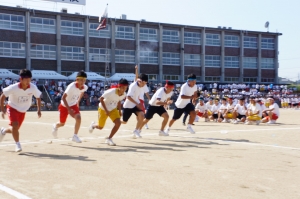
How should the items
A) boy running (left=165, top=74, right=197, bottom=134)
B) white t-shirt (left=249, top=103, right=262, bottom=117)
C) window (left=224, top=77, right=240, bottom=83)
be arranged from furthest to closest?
window (left=224, top=77, right=240, bottom=83) → white t-shirt (left=249, top=103, right=262, bottom=117) → boy running (left=165, top=74, right=197, bottom=134)

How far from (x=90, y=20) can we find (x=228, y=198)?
52243 mm

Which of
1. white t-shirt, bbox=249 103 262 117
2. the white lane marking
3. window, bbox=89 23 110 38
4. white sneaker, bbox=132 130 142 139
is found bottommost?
white sneaker, bbox=132 130 142 139

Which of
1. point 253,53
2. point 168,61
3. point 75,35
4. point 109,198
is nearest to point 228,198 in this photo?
point 109,198

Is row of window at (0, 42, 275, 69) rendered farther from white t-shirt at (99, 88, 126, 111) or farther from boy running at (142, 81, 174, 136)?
white t-shirt at (99, 88, 126, 111)

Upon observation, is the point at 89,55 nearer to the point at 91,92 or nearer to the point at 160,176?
the point at 91,92

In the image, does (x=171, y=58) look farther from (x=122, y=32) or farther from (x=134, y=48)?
(x=122, y=32)

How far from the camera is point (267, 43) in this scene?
7019 cm

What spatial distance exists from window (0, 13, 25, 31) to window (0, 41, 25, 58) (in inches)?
77.4

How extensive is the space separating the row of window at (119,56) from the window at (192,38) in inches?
81.5

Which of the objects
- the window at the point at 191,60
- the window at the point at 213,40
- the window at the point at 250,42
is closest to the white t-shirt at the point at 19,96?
the window at the point at 191,60

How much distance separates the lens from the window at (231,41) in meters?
66.5

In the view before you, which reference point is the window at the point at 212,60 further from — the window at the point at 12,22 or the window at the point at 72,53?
the window at the point at 12,22

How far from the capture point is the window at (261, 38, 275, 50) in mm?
69750

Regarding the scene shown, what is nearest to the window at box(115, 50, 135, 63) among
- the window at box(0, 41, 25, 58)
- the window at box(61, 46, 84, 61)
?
the window at box(61, 46, 84, 61)
